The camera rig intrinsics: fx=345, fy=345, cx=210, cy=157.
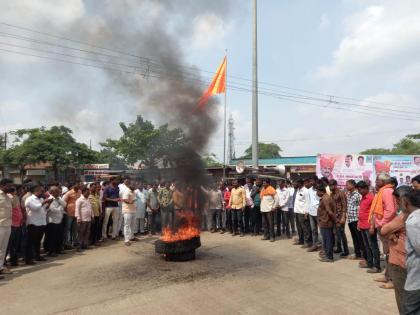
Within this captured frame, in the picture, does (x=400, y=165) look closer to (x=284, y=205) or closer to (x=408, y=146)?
(x=284, y=205)

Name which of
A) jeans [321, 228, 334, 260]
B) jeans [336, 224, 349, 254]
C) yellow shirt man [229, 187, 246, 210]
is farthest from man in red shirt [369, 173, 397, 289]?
yellow shirt man [229, 187, 246, 210]

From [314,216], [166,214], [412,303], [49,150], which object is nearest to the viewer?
[412,303]

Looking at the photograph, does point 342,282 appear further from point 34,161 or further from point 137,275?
point 34,161

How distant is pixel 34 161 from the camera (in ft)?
82.8

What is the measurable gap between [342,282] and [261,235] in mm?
4955

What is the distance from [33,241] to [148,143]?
9515 millimetres

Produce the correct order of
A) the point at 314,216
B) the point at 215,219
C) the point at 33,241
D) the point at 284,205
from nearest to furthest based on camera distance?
the point at 33,241 → the point at 314,216 → the point at 284,205 → the point at 215,219

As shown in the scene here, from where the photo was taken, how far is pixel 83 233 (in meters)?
9.16

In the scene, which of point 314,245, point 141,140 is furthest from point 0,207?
point 141,140

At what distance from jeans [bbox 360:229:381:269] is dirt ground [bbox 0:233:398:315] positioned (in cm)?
29

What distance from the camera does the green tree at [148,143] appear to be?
9.50m

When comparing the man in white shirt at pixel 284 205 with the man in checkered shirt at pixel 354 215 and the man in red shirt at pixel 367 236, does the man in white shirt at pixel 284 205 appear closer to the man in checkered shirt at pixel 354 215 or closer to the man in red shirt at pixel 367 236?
the man in checkered shirt at pixel 354 215

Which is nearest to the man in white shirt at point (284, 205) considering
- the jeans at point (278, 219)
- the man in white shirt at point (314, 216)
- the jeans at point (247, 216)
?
the jeans at point (278, 219)

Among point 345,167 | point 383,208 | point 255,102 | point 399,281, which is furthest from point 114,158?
point 399,281
